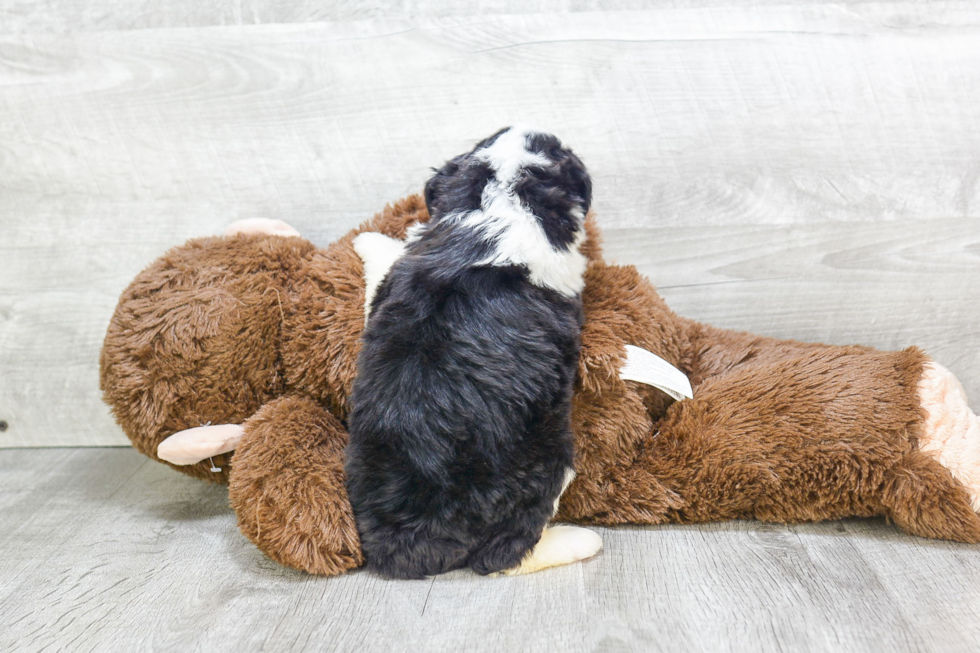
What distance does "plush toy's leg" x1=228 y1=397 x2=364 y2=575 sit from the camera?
3.43 ft

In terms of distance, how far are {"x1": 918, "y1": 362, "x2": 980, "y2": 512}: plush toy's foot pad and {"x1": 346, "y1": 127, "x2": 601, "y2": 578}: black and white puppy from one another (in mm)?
553

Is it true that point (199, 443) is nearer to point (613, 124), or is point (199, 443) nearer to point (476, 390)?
point (476, 390)

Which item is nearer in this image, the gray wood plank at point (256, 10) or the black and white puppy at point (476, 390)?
the black and white puppy at point (476, 390)

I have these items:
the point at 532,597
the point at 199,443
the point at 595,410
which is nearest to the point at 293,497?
the point at 199,443

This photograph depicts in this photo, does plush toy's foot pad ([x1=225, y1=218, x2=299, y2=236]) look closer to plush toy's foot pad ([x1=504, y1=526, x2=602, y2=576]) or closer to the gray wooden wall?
the gray wooden wall

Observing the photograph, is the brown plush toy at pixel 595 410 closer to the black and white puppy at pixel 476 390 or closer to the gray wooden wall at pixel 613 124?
the black and white puppy at pixel 476 390

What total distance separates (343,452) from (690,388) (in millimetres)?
601

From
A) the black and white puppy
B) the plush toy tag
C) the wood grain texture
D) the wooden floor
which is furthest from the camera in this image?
the wooden floor

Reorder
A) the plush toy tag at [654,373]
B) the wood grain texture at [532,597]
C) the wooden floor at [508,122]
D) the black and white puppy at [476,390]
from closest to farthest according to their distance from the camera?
the wood grain texture at [532,597] → the black and white puppy at [476,390] → the plush toy tag at [654,373] → the wooden floor at [508,122]

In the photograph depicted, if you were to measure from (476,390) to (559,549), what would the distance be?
28cm

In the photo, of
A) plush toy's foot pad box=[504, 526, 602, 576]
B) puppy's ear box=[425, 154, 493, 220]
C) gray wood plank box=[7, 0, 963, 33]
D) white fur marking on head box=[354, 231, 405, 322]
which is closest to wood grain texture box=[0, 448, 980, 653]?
plush toy's foot pad box=[504, 526, 602, 576]

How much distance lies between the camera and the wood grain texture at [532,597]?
903mm

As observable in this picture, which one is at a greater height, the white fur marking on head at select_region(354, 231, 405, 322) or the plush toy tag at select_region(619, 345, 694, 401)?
the white fur marking on head at select_region(354, 231, 405, 322)

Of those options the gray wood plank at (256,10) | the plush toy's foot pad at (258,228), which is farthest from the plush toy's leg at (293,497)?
the gray wood plank at (256,10)
